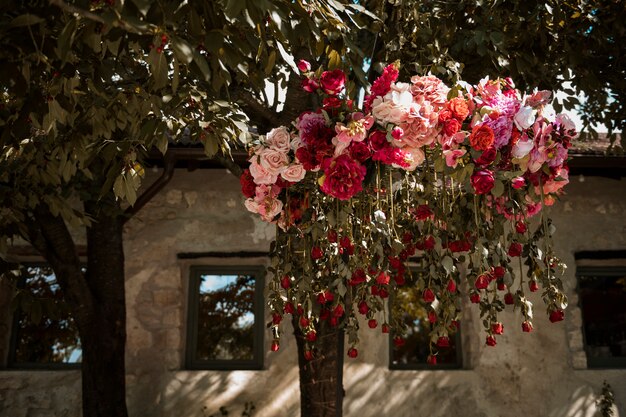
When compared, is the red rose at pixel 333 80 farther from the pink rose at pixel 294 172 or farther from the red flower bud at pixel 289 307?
the red flower bud at pixel 289 307

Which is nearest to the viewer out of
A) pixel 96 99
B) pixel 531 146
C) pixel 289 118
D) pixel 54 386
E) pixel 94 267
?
pixel 531 146

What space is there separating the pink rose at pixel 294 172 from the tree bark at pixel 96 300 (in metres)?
2.34

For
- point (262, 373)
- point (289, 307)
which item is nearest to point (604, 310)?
point (262, 373)

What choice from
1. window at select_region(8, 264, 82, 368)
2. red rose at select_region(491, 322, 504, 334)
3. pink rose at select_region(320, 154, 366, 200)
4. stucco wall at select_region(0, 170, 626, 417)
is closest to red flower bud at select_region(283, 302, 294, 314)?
pink rose at select_region(320, 154, 366, 200)

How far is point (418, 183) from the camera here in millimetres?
2301

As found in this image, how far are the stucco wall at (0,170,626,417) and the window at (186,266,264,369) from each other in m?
0.13

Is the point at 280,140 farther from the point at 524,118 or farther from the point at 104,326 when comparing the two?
the point at 104,326

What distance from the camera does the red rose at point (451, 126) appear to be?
Answer: 1738 millimetres

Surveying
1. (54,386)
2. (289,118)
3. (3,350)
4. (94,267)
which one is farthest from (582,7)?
(3,350)

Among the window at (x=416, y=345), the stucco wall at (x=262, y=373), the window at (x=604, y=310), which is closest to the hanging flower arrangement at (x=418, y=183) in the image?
the stucco wall at (x=262, y=373)

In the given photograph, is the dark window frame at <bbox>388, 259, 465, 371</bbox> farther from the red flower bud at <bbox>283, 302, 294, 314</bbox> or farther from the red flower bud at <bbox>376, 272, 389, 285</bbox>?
the red flower bud at <bbox>376, 272, 389, 285</bbox>

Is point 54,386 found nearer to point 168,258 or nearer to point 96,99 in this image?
point 168,258

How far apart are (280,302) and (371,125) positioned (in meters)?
0.87

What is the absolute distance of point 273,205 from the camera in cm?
207
